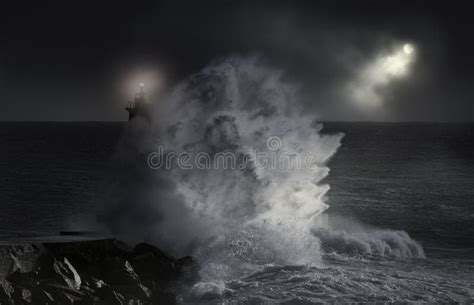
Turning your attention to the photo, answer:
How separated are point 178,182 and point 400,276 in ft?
33.2

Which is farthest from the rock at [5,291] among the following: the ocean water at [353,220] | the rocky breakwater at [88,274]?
the ocean water at [353,220]

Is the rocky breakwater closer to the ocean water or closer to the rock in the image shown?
the rock

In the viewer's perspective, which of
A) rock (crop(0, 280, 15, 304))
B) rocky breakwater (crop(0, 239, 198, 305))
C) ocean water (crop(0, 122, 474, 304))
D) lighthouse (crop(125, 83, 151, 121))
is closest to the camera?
rock (crop(0, 280, 15, 304))

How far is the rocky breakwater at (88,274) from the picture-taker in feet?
48.8

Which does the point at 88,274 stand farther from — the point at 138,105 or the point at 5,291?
the point at 138,105

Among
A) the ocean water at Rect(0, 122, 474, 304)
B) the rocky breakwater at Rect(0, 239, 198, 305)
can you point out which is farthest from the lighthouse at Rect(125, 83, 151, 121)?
the rocky breakwater at Rect(0, 239, 198, 305)

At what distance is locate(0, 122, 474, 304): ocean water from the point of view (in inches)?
701

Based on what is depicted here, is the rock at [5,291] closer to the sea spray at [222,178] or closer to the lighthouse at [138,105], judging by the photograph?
the sea spray at [222,178]

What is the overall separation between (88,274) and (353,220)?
23.1 metres

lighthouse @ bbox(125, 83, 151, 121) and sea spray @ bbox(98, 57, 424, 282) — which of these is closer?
sea spray @ bbox(98, 57, 424, 282)

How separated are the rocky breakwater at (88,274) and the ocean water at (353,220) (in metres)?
1.15

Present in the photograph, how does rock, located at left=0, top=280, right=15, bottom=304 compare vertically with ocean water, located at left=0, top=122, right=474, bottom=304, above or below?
below

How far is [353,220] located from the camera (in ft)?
121

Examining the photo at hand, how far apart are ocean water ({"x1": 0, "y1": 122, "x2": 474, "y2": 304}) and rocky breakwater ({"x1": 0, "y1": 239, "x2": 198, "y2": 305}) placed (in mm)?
1146
